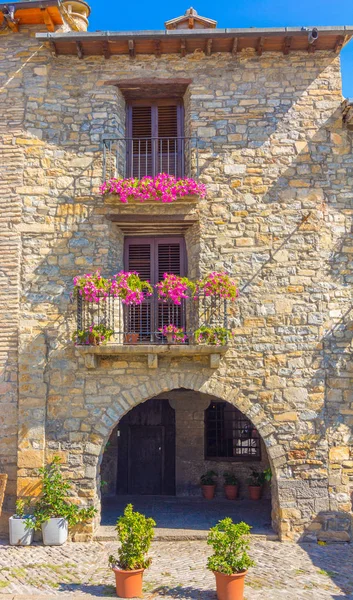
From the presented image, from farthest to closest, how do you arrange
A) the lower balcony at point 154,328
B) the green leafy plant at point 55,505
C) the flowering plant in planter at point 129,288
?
the lower balcony at point 154,328
the flowering plant in planter at point 129,288
the green leafy plant at point 55,505

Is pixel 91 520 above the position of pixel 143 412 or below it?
below

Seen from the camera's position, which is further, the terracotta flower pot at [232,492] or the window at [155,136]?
the terracotta flower pot at [232,492]

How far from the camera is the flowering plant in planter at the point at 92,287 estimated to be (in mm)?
8820

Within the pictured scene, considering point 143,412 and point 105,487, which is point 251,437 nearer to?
point 143,412

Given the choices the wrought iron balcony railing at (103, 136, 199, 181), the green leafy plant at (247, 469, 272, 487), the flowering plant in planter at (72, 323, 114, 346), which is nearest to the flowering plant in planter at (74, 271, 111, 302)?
the flowering plant in planter at (72, 323, 114, 346)

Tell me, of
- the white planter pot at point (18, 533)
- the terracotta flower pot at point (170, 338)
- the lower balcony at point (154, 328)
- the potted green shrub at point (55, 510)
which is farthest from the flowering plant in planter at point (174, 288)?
the white planter pot at point (18, 533)

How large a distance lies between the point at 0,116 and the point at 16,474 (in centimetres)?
641

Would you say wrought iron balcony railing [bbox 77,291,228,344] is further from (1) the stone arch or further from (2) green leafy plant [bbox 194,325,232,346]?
(1) the stone arch

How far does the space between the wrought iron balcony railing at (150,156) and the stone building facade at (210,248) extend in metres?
0.30

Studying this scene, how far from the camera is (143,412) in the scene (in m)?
12.8

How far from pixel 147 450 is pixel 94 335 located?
4923 millimetres

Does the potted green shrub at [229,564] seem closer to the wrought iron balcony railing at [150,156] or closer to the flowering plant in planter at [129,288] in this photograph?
the flowering plant in planter at [129,288]

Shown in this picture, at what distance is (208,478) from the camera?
1212 cm

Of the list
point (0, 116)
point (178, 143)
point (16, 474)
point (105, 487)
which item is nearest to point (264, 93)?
point (178, 143)
